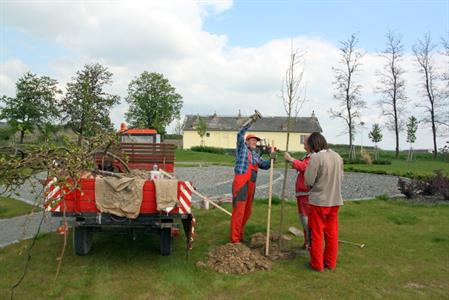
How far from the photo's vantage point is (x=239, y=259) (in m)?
6.11

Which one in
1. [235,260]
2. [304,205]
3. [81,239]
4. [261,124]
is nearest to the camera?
[235,260]

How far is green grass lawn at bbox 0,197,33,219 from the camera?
10820 mm

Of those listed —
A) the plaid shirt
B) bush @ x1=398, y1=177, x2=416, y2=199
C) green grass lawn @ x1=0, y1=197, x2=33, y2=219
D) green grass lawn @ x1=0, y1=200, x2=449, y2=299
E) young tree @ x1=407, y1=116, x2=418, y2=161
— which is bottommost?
green grass lawn @ x1=0, y1=200, x2=449, y2=299

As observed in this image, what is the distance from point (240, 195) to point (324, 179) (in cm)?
152

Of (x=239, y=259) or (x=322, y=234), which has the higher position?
(x=322, y=234)

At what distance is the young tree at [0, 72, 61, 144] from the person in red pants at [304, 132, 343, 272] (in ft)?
144

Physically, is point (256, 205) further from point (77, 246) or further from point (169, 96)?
point (169, 96)

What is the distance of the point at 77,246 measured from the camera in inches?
254

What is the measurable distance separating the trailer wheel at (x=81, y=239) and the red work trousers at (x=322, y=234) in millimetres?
3306

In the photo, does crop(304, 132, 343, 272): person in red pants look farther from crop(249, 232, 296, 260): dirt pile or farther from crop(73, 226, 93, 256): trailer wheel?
crop(73, 226, 93, 256): trailer wheel

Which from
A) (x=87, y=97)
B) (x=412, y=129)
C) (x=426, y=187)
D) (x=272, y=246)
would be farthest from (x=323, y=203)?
(x=412, y=129)

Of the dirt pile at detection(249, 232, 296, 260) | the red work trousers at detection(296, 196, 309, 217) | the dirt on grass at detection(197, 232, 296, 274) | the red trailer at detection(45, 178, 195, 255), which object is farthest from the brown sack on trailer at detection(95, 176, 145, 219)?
the red work trousers at detection(296, 196, 309, 217)

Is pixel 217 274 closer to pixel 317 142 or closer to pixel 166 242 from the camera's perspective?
pixel 166 242

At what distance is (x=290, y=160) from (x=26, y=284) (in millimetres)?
3967
